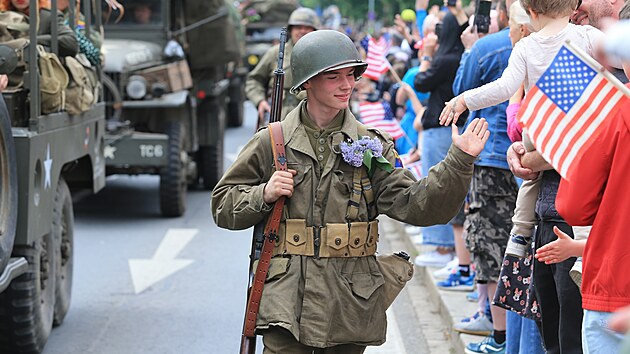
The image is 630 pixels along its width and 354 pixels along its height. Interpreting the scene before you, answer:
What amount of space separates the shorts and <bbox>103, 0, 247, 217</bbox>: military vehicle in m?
6.00

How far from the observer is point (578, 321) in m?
4.65

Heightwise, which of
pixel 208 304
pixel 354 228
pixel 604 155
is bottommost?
pixel 208 304

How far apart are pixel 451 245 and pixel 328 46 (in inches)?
203

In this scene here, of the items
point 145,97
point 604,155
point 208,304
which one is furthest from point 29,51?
point 145,97

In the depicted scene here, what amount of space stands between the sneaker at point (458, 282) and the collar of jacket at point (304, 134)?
4.04 m

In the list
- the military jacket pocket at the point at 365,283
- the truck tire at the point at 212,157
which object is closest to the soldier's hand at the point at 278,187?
the military jacket pocket at the point at 365,283

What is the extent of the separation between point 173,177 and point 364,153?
28.2 feet

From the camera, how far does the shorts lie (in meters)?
6.70

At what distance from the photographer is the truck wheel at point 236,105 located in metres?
24.9

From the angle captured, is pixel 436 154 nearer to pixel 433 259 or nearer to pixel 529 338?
pixel 433 259

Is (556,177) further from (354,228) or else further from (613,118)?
(613,118)

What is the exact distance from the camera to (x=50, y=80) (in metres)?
7.26

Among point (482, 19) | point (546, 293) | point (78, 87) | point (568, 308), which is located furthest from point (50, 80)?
point (568, 308)

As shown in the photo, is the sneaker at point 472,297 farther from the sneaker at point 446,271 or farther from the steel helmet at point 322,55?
the steel helmet at point 322,55
